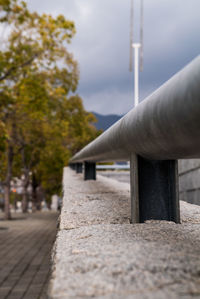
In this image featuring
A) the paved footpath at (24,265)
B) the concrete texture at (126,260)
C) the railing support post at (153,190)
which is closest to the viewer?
the concrete texture at (126,260)

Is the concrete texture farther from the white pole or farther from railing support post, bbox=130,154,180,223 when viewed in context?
the white pole

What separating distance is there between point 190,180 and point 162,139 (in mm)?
8107

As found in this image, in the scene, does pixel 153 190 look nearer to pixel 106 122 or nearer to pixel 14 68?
pixel 14 68

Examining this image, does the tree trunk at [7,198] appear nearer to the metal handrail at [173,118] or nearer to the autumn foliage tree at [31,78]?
the autumn foliage tree at [31,78]

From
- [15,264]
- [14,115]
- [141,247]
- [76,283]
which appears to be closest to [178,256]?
[141,247]

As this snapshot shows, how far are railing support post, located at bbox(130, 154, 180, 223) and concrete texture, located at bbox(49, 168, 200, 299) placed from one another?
79mm

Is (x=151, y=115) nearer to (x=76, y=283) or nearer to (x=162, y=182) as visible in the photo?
(x=76, y=283)

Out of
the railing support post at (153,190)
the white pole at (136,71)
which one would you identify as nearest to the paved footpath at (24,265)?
the railing support post at (153,190)

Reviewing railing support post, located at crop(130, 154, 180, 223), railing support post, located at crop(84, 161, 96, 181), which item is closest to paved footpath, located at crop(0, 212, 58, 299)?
railing support post, located at crop(130, 154, 180, 223)

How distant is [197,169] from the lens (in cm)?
857

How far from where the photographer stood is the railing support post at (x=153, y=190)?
204 cm

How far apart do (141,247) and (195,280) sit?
41 centimetres

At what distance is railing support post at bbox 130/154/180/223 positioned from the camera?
2043 millimetres

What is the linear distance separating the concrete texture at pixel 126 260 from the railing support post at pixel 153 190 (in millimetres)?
79
